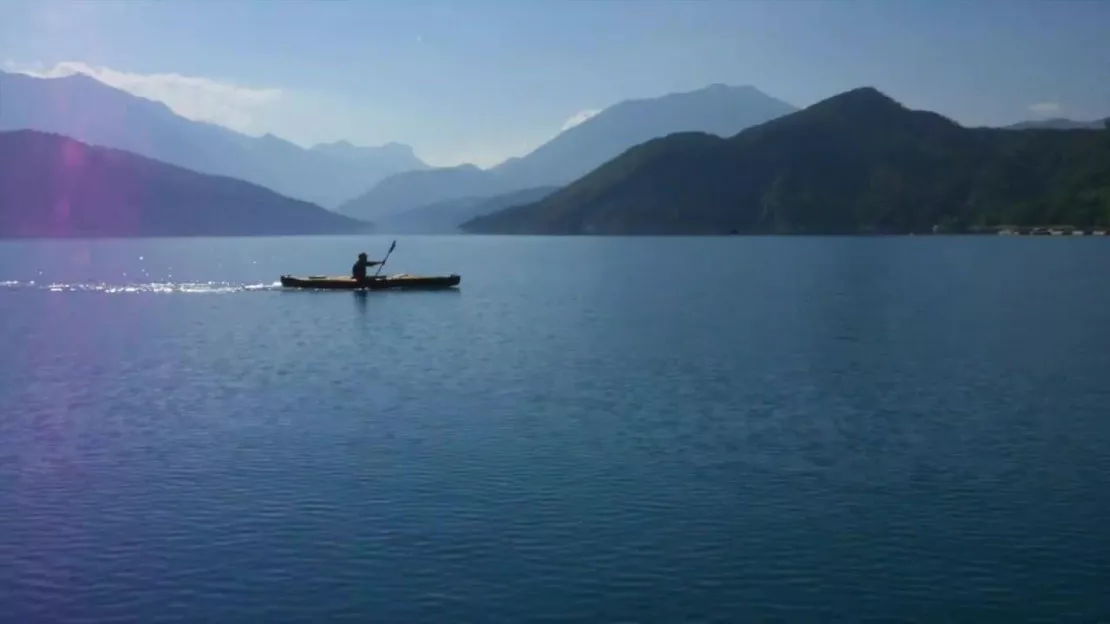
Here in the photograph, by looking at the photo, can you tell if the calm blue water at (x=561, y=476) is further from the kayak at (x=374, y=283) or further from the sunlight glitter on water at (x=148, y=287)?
the sunlight glitter on water at (x=148, y=287)

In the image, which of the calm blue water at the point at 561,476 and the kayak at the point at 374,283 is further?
the kayak at the point at 374,283

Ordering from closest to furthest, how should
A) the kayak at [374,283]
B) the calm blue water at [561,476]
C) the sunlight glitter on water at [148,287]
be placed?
the calm blue water at [561,476] < the kayak at [374,283] < the sunlight glitter on water at [148,287]

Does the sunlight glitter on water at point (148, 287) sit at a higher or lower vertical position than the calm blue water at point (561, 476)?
higher

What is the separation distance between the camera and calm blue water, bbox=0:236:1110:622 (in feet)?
73.6

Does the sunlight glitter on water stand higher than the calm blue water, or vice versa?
the sunlight glitter on water

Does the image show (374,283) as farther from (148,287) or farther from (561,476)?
(561,476)

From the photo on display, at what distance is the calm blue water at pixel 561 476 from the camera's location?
22438mm

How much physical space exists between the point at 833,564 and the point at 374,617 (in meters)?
10.3

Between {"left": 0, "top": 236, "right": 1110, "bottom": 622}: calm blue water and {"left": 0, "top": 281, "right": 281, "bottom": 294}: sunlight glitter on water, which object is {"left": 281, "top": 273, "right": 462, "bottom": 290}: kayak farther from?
{"left": 0, "top": 236, "right": 1110, "bottom": 622}: calm blue water

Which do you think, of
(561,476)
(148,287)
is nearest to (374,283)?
(148,287)

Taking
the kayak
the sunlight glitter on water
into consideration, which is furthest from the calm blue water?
the sunlight glitter on water

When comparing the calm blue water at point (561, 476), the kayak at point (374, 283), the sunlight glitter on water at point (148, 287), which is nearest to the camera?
the calm blue water at point (561, 476)

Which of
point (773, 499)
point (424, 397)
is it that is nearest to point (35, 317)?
point (424, 397)

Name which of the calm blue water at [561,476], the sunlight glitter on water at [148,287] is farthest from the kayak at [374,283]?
the calm blue water at [561,476]
